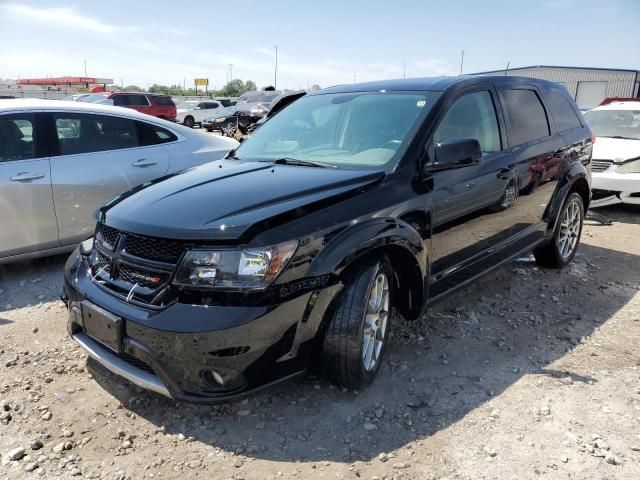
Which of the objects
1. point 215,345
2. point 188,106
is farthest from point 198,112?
point 215,345

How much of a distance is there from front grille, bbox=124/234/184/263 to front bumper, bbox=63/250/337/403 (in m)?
0.25

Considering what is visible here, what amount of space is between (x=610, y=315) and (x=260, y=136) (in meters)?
3.12

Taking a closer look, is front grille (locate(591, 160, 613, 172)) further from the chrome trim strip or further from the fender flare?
the chrome trim strip

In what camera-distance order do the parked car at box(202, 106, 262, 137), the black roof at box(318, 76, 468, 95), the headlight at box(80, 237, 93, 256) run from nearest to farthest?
the headlight at box(80, 237, 93, 256), the black roof at box(318, 76, 468, 95), the parked car at box(202, 106, 262, 137)

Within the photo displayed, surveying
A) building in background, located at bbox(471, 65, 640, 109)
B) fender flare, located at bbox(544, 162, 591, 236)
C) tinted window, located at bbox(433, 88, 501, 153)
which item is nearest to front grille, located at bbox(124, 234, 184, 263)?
tinted window, located at bbox(433, 88, 501, 153)

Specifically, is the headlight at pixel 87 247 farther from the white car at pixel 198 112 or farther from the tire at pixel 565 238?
the white car at pixel 198 112

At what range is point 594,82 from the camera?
118 ft

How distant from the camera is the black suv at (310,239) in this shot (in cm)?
237

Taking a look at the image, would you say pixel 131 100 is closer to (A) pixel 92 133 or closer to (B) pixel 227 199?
(A) pixel 92 133

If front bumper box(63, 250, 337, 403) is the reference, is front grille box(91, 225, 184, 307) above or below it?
above

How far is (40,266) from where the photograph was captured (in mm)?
4980

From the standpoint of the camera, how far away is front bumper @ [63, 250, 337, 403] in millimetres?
2293

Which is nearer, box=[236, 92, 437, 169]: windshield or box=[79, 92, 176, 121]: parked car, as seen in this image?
box=[236, 92, 437, 169]: windshield

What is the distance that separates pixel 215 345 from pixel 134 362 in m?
0.55
